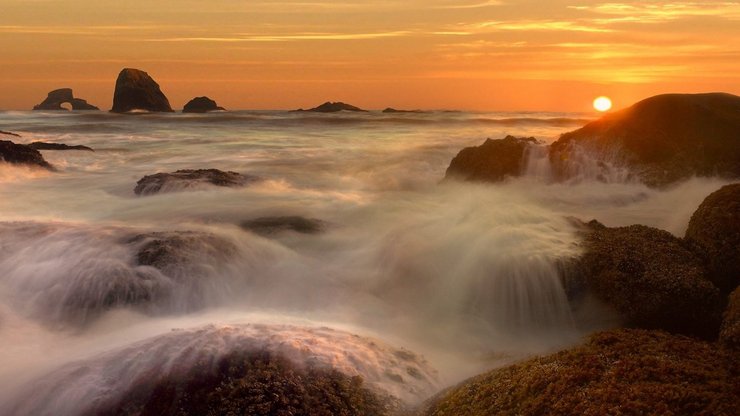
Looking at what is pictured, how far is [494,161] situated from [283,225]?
18.4 ft

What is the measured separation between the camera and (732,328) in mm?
4117

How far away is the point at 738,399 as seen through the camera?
9.74 ft

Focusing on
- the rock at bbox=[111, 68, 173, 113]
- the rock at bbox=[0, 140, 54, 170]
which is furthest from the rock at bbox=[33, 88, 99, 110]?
the rock at bbox=[0, 140, 54, 170]

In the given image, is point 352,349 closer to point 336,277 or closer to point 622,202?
point 336,277

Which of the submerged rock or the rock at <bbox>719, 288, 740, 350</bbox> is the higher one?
the rock at <bbox>719, 288, 740, 350</bbox>

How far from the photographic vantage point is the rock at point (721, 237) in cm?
625

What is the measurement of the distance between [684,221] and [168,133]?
3307 centimetres

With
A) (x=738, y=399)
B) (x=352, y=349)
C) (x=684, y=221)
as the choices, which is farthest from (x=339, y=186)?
(x=738, y=399)

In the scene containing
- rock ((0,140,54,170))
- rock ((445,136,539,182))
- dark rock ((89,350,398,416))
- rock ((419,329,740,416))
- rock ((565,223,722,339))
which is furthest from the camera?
rock ((0,140,54,170))

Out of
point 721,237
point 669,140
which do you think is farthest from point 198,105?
point 721,237

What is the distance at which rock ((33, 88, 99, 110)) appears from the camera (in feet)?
294

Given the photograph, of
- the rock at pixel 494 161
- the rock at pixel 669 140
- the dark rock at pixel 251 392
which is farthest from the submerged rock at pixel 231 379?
the rock at pixel 669 140

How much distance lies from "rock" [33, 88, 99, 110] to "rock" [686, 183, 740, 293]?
324 feet

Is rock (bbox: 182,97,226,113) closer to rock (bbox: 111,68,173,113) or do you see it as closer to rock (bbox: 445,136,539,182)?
rock (bbox: 111,68,173,113)
